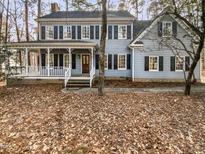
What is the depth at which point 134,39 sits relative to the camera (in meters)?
25.8

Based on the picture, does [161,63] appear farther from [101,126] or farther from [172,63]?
[101,126]

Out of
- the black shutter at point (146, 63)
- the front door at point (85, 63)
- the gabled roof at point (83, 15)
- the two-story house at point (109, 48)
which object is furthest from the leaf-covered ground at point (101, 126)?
the gabled roof at point (83, 15)

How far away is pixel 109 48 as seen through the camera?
27.5m

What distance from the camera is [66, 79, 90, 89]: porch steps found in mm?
22469

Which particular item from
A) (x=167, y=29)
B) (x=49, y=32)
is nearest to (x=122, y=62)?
(x=167, y=29)

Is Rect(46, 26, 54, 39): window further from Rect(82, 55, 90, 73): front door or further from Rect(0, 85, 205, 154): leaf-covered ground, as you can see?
Rect(0, 85, 205, 154): leaf-covered ground

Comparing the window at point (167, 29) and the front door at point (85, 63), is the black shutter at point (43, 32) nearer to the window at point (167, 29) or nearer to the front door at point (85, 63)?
the front door at point (85, 63)

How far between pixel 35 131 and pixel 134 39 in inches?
706

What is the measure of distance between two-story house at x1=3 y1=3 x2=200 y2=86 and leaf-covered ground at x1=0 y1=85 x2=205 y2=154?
10558 mm

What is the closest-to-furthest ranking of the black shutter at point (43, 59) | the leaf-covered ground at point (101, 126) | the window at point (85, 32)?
1. the leaf-covered ground at point (101, 126)
2. the black shutter at point (43, 59)
3. the window at point (85, 32)

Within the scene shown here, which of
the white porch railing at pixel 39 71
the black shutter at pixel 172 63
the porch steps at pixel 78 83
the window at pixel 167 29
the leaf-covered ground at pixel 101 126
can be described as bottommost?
the leaf-covered ground at pixel 101 126

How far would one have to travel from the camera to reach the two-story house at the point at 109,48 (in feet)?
79.7

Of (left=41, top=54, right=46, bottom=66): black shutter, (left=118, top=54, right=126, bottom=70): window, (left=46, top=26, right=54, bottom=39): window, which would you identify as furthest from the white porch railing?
(left=118, top=54, right=126, bottom=70): window

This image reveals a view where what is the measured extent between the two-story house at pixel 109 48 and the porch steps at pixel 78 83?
0.53 ft
